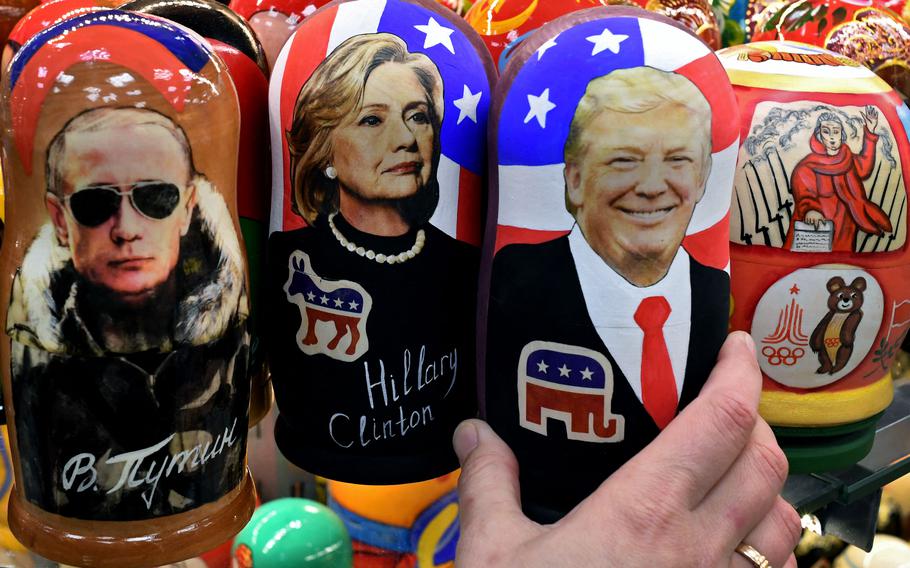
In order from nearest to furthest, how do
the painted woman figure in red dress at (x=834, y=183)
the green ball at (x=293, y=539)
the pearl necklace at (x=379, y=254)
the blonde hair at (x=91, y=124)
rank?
the blonde hair at (x=91, y=124), the pearl necklace at (x=379, y=254), the painted woman figure in red dress at (x=834, y=183), the green ball at (x=293, y=539)

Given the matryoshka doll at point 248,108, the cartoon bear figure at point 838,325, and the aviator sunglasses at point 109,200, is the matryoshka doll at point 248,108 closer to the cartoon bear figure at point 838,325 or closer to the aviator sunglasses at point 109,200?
the aviator sunglasses at point 109,200

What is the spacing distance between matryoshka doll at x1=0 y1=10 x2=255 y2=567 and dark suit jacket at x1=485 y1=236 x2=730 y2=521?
0.20m

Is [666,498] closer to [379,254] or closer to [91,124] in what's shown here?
[379,254]

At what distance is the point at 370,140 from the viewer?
62cm

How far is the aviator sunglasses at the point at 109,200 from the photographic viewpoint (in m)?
0.54

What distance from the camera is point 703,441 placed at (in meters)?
0.61

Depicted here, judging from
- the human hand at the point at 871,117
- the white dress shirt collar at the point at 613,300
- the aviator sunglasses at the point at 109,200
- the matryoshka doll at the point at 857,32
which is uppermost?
the matryoshka doll at the point at 857,32

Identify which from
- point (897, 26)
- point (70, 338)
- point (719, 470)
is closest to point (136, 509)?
point (70, 338)

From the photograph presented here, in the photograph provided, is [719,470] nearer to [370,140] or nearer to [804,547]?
[370,140]

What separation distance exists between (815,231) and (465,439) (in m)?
0.38

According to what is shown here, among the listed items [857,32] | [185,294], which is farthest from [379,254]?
[857,32]

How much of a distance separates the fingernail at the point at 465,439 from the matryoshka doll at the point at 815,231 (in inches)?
11.7

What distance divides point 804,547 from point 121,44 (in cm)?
141

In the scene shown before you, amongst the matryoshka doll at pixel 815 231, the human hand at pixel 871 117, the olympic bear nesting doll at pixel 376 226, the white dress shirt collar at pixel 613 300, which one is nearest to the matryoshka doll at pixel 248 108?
the olympic bear nesting doll at pixel 376 226
